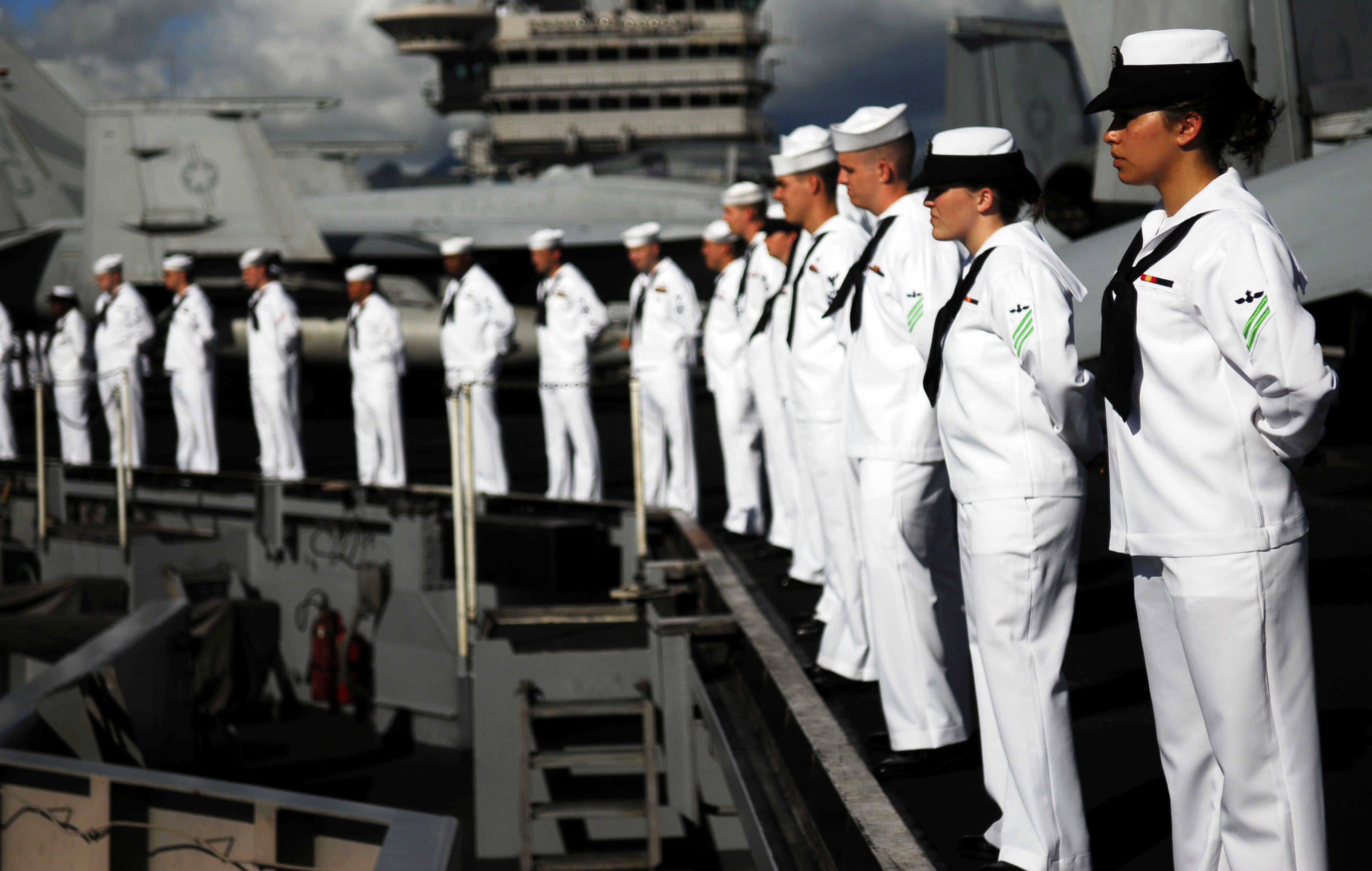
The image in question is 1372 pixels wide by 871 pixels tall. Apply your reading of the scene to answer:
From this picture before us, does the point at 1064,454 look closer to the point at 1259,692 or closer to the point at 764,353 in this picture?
the point at 1259,692

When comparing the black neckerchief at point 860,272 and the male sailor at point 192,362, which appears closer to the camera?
the black neckerchief at point 860,272

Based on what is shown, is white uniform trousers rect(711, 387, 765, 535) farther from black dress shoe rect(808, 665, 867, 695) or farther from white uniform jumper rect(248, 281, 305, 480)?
white uniform jumper rect(248, 281, 305, 480)

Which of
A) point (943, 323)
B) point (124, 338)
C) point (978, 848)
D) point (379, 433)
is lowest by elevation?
point (978, 848)

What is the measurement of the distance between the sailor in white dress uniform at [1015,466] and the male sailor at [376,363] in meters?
7.28

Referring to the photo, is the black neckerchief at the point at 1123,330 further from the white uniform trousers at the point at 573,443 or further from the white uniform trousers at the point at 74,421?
the white uniform trousers at the point at 74,421

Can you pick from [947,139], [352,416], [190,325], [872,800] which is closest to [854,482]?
[872,800]

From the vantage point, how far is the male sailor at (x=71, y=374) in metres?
11.7

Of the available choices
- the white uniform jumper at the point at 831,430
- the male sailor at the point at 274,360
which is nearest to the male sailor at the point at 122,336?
the male sailor at the point at 274,360

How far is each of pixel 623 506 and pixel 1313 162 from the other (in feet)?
13.7

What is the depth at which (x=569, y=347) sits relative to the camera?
28.7 ft

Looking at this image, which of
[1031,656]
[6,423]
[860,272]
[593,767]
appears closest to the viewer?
[1031,656]

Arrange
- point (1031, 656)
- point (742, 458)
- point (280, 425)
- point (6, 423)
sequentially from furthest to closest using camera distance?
point (6, 423) < point (280, 425) < point (742, 458) < point (1031, 656)

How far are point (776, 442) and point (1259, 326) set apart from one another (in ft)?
15.3

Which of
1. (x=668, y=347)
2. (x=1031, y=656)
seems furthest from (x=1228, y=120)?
(x=668, y=347)
